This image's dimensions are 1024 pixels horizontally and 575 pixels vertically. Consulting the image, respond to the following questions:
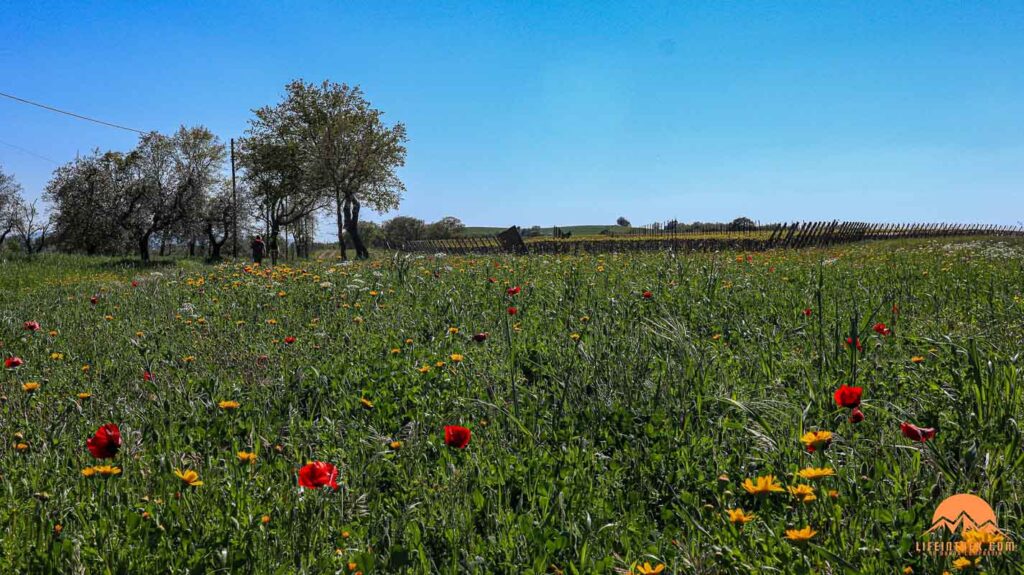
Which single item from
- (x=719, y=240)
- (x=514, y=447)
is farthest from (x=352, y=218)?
(x=514, y=447)

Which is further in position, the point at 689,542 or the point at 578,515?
the point at 578,515

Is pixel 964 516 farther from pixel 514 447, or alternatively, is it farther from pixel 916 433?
pixel 514 447

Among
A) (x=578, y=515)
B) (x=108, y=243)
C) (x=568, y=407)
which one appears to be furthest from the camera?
(x=108, y=243)

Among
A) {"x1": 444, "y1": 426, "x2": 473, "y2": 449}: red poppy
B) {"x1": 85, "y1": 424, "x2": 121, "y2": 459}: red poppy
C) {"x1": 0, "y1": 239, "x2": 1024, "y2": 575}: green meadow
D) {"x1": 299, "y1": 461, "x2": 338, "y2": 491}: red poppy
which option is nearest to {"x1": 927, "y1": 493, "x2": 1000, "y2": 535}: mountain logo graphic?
{"x1": 0, "y1": 239, "x2": 1024, "y2": 575}: green meadow

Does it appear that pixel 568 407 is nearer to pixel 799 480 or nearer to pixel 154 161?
pixel 799 480

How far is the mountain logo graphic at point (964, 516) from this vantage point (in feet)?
5.34

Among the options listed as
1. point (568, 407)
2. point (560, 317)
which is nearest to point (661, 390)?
point (568, 407)

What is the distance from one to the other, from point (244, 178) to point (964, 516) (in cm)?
5306

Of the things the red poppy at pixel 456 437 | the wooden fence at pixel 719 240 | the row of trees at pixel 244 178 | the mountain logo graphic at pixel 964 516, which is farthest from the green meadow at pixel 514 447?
the row of trees at pixel 244 178

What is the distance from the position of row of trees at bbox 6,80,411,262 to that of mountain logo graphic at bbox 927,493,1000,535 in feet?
130

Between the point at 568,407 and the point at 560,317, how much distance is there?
7.14 feet

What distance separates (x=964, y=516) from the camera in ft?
5.59

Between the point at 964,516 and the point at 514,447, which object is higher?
the point at 964,516

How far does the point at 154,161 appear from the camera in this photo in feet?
150
